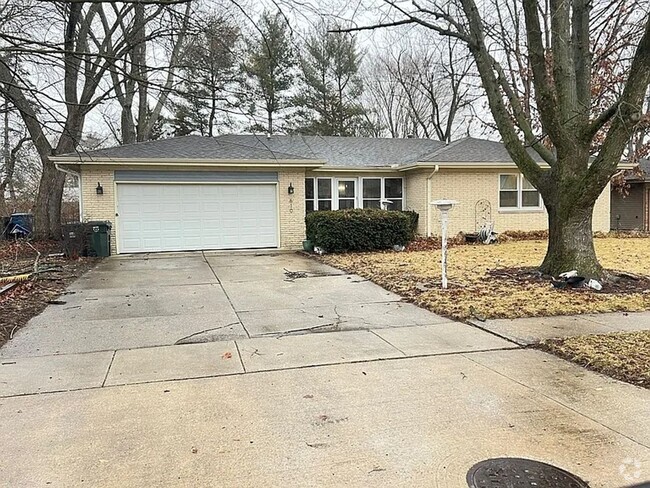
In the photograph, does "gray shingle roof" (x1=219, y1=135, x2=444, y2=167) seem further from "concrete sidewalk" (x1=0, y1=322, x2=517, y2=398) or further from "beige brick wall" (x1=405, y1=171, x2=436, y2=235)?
"concrete sidewalk" (x1=0, y1=322, x2=517, y2=398)

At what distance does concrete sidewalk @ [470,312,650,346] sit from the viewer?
17.4 feet

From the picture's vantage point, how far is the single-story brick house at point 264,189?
44.8 feet

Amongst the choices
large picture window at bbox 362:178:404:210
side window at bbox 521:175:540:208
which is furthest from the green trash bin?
side window at bbox 521:175:540:208

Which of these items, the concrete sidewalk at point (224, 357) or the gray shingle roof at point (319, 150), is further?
the gray shingle roof at point (319, 150)

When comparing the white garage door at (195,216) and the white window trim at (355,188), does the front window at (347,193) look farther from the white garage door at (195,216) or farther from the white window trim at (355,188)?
the white garage door at (195,216)

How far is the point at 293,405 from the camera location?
11.5 feet

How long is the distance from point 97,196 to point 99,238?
4.32 ft

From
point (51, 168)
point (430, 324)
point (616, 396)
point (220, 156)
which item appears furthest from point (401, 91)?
point (616, 396)

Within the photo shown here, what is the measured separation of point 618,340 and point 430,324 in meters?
1.98

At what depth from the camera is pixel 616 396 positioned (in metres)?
3.63

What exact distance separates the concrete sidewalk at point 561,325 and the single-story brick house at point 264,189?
9.56m

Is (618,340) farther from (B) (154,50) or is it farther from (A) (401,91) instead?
(A) (401,91)

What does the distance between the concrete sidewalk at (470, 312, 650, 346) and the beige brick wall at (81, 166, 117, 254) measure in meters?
11.1

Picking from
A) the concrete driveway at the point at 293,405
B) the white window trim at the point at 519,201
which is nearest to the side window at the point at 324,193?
the white window trim at the point at 519,201
